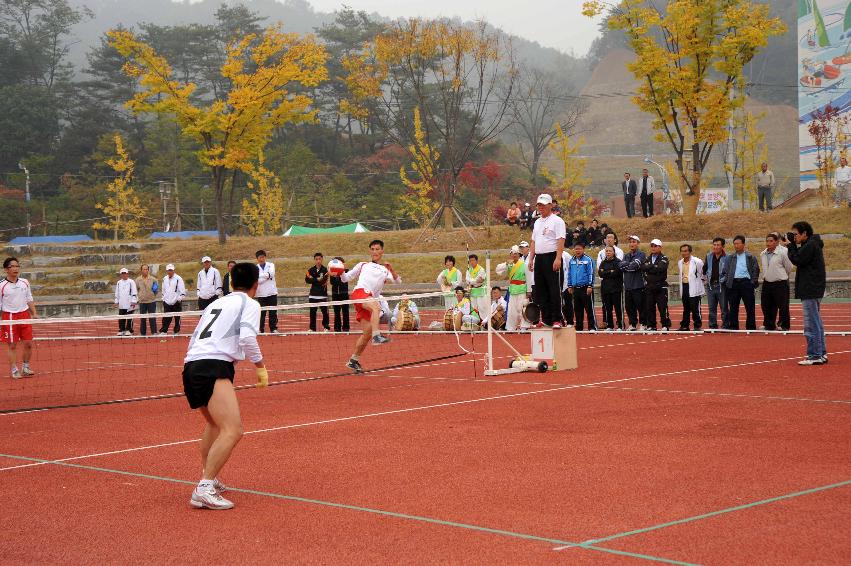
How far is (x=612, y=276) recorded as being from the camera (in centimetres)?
2306

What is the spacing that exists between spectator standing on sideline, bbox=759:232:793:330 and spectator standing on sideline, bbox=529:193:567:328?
6.93 m

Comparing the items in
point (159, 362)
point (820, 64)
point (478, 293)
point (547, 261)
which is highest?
point (820, 64)

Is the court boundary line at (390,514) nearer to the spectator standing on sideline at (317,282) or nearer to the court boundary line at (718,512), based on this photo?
the court boundary line at (718,512)

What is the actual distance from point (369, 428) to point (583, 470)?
122 inches

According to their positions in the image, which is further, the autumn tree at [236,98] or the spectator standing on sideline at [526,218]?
the autumn tree at [236,98]

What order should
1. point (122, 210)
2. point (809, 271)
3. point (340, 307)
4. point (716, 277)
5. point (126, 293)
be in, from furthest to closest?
point (122, 210), point (126, 293), point (340, 307), point (716, 277), point (809, 271)

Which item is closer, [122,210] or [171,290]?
[171,290]

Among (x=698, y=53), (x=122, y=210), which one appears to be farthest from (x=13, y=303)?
(x=122, y=210)

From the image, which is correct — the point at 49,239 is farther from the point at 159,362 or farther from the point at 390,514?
the point at 390,514

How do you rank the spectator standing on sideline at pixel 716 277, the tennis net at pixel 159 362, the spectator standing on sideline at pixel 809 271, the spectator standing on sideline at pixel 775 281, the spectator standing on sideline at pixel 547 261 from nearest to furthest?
the spectator standing on sideline at pixel 809 271 → the spectator standing on sideline at pixel 547 261 → the tennis net at pixel 159 362 → the spectator standing on sideline at pixel 775 281 → the spectator standing on sideline at pixel 716 277

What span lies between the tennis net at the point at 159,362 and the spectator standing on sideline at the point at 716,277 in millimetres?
5054

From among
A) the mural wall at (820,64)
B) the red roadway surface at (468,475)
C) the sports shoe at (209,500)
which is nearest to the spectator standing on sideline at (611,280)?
the red roadway surface at (468,475)

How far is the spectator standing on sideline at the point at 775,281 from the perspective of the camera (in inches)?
804

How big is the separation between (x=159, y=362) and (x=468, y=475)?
14.2m
